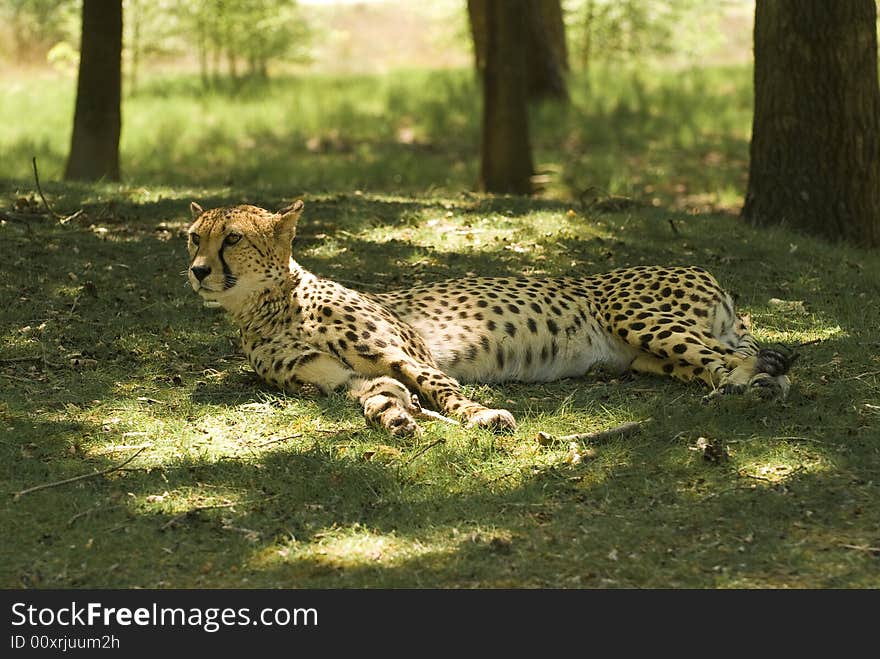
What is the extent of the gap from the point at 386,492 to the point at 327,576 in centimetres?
73

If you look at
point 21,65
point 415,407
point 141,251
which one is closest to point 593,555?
point 415,407

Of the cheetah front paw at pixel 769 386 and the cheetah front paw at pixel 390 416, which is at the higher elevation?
the cheetah front paw at pixel 769 386

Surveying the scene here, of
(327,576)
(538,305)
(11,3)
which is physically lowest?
(327,576)

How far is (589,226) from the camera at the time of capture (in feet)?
30.5

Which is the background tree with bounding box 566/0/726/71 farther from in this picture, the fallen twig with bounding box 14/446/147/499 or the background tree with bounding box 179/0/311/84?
the fallen twig with bounding box 14/446/147/499

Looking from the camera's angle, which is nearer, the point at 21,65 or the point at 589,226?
the point at 589,226

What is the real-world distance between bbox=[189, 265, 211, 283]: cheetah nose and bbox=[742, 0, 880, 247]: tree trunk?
5.42 metres

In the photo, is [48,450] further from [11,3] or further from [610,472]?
[11,3]

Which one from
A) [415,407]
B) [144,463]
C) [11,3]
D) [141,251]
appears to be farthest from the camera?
[11,3]

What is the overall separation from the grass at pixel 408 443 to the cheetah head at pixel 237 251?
0.59 m

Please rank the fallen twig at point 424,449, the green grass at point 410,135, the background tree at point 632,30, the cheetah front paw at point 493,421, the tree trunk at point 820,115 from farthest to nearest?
1. the background tree at point 632,30
2. the green grass at point 410,135
3. the tree trunk at point 820,115
4. the cheetah front paw at point 493,421
5. the fallen twig at point 424,449

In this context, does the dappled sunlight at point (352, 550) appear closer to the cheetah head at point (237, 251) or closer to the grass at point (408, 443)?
the grass at point (408, 443)

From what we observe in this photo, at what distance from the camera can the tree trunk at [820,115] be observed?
358 inches

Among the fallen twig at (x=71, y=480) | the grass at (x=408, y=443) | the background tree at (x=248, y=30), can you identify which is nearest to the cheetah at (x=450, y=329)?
the grass at (x=408, y=443)
